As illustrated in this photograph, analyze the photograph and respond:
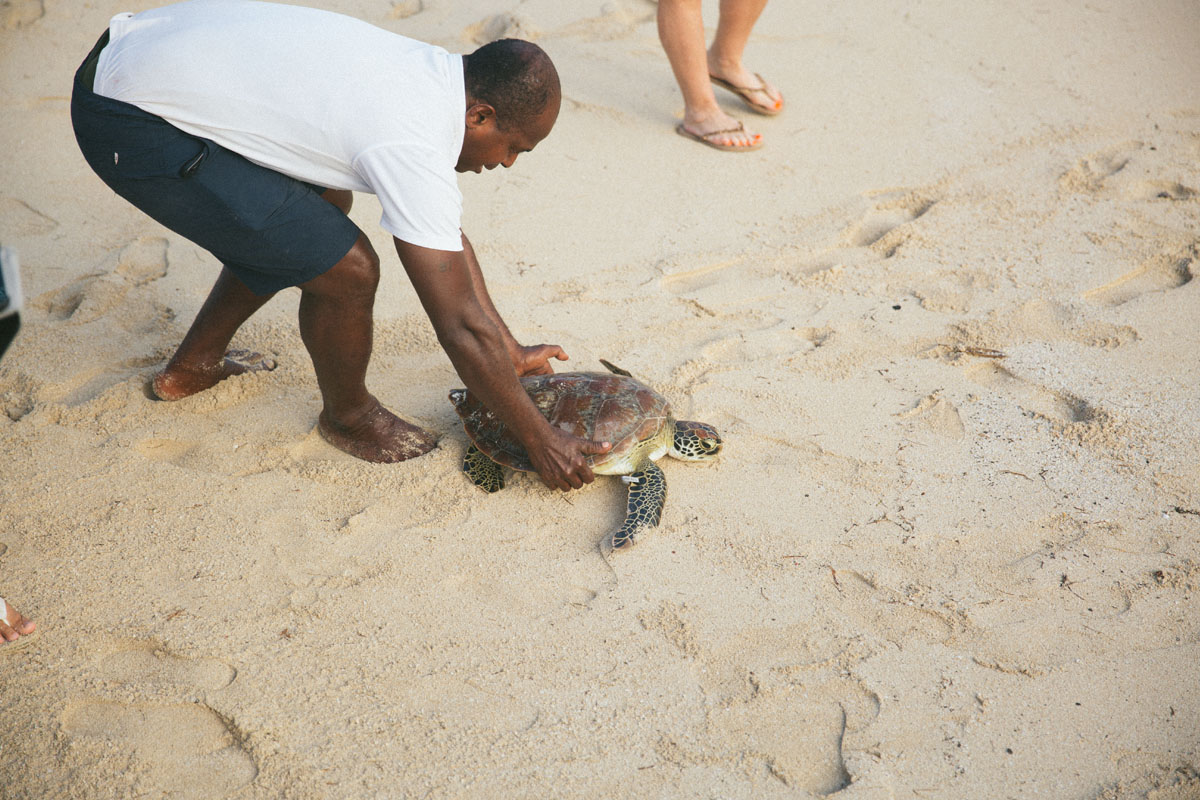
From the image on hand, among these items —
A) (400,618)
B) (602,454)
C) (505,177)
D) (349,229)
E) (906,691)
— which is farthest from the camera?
(505,177)

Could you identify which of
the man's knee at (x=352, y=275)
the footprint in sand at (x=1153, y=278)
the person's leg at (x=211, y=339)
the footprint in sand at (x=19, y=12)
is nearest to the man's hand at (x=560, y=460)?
the man's knee at (x=352, y=275)

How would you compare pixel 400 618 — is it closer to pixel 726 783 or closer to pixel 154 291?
pixel 726 783

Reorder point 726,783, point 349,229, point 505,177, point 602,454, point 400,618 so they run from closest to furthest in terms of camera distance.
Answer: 1. point 726,783
2. point 400,618
3. point 349,229
4. point 602,454
5. point 505,177

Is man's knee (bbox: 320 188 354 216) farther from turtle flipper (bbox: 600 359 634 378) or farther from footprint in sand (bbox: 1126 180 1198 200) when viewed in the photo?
footprint in sand (bbox: 1126 180 1198 200)

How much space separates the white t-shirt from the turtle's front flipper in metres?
0.90

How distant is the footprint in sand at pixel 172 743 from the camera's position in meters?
1.70

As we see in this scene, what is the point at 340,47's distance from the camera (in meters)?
1.96

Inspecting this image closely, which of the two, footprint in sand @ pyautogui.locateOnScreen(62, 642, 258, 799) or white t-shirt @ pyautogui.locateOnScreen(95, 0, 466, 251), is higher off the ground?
white t-shirt @ pyautogui.locateOnScreen(95, 0, 466, 251)

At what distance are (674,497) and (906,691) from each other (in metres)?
0.84

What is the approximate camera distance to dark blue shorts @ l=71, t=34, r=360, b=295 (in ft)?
6.68

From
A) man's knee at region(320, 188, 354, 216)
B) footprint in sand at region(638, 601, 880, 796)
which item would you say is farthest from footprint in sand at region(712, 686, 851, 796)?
man's knee at region(320, 188, 354, 216)

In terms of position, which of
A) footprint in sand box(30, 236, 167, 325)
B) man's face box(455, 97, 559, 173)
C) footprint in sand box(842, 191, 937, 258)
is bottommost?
footprint in sand box(30, 236, 167, 325)

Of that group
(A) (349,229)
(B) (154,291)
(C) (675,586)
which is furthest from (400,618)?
(B) (154,291)

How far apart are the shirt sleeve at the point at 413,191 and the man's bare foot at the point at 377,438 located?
0.82 metres
